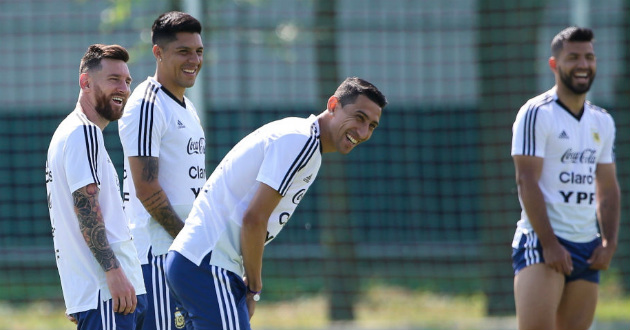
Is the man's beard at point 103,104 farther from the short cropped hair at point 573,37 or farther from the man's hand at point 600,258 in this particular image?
the man's hand at point 600,258

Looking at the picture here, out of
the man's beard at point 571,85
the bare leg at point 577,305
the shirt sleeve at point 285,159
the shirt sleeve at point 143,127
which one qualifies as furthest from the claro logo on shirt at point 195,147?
the bare leg at point 577,305

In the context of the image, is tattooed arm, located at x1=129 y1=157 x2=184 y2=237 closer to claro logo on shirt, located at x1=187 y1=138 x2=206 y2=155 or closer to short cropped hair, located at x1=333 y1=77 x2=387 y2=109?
claro logo on shirt, located at x1=187 y1=138 x2=206 y2=155

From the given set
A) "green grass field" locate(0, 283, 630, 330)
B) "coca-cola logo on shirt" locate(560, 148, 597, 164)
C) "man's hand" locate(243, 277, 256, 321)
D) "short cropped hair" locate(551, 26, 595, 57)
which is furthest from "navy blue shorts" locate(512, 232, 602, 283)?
"green grass field" locate(0, 283, 630, 330)

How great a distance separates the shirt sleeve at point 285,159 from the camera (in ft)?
14.0

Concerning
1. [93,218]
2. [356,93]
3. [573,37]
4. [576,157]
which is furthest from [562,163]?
[93,218]

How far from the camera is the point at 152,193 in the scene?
4.88 m

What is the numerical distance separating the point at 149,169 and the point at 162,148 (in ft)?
0.55

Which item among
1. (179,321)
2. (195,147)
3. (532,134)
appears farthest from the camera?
(532,134)

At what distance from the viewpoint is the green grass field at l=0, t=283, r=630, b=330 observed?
897 centimetres

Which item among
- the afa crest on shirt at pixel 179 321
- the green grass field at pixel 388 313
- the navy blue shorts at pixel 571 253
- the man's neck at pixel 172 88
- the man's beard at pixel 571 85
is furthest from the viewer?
the green grass field at pixel 388 313

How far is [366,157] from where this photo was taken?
37.9 ft

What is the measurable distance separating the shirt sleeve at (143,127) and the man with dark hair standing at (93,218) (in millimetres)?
373

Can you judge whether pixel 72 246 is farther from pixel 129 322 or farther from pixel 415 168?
pixel 415 168

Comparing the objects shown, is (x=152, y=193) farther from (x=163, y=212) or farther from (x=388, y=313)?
(x=388, y=313)
